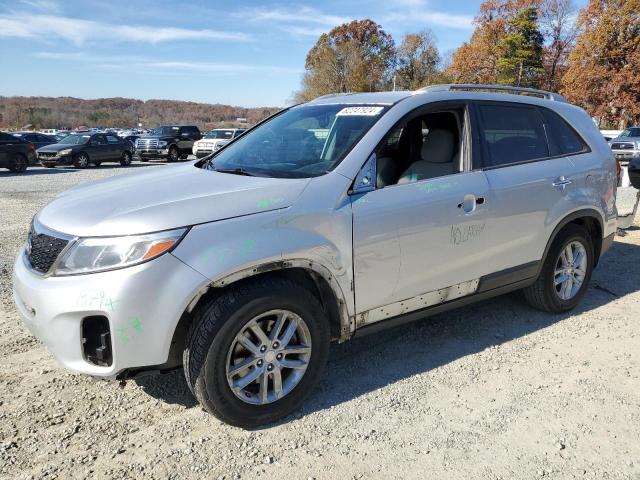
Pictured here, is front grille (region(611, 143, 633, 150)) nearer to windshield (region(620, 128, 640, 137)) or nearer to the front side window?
windshield (region(620, 128, 640, 137))

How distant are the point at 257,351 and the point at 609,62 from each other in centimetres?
4576

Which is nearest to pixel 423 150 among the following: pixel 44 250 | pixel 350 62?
pixel 44 250

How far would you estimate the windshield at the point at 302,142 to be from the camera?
3.28 m

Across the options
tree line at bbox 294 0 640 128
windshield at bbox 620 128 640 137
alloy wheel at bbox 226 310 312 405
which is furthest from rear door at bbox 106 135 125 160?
alloy wheel at bbox 226 310 312 405

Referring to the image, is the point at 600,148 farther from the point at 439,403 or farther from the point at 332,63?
the point at 332,63

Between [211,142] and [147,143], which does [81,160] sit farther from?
[211,142]

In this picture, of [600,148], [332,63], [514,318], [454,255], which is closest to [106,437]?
[454,255]

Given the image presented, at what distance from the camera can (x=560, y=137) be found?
173 inches

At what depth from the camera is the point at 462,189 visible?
3561 mm

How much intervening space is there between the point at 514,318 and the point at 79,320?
3453 mm

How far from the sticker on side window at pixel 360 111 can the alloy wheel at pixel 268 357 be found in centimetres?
145

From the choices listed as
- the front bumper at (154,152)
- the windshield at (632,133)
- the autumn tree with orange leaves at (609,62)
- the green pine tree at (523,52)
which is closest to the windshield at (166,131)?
the front bumper at (154,152)

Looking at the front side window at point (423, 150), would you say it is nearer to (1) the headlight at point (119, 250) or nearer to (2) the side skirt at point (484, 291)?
(2) the side skirt at point (484, 291)

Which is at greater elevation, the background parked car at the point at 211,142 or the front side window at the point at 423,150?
the front side window at the point at 423,150
